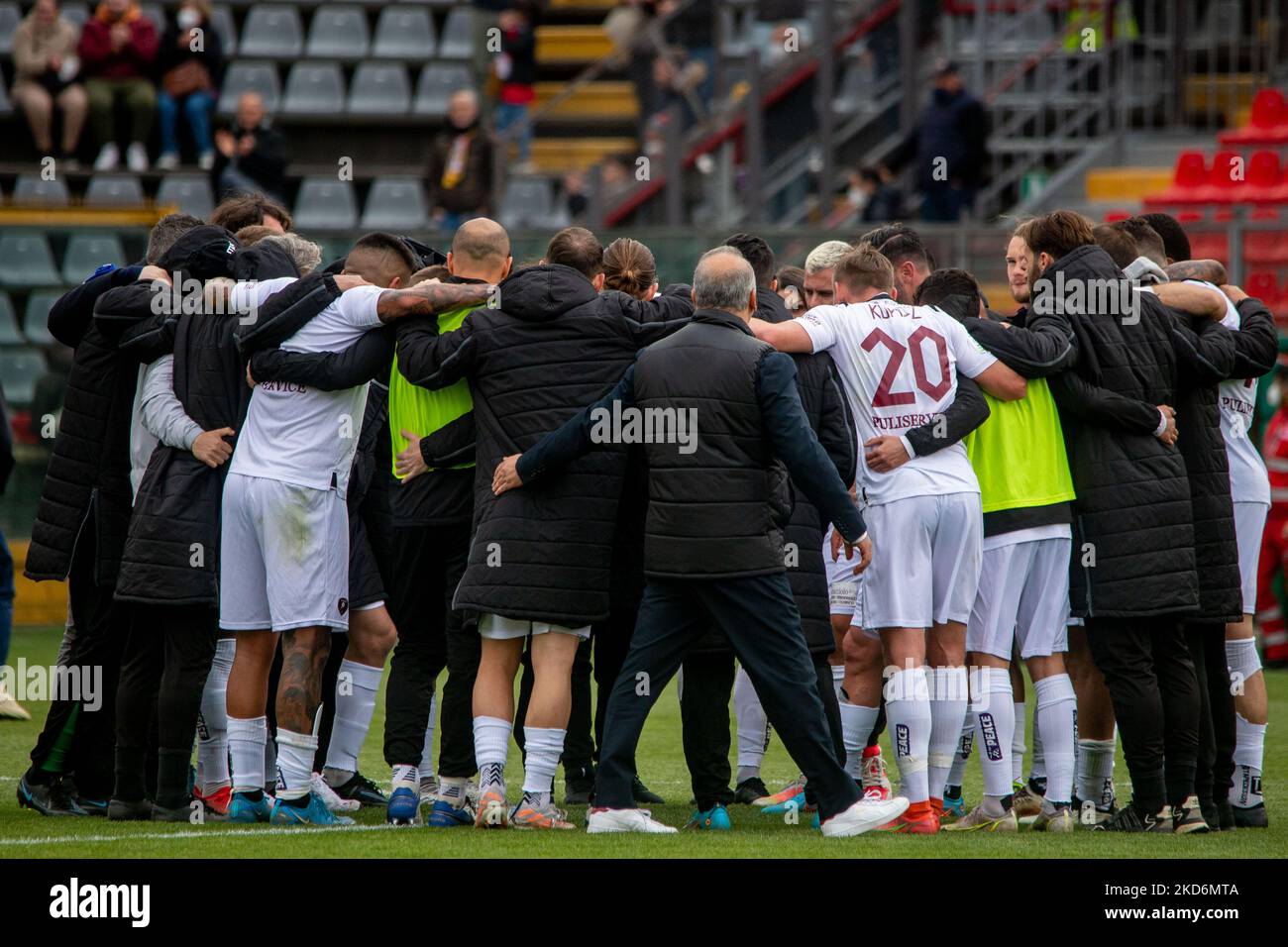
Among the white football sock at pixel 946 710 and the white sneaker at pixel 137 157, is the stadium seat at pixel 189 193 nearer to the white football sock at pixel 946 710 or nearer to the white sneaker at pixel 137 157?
the white sneaker at pixel 137 157

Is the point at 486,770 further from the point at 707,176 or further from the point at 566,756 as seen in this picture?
the point at 707,176

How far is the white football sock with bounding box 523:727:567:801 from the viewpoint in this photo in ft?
21.8

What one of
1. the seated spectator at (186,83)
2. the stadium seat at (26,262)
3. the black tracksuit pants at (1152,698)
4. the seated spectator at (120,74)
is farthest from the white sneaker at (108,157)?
the black tracksuit pants at (1152,698)

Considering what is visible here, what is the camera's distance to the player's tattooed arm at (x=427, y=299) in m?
6.77

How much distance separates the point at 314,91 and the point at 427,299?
46.2 ft

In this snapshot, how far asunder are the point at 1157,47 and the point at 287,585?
41.3ft

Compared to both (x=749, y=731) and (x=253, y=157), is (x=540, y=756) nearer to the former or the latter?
(x=749, y=731)

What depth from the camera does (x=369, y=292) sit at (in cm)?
686

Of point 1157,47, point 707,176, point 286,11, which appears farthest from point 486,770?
point 286,11

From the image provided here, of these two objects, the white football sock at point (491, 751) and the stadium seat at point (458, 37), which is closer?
the white football sock at point (491, 751)

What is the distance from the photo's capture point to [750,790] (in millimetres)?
7887

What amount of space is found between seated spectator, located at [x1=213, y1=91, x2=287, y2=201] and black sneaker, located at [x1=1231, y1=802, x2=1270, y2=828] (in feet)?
37.8

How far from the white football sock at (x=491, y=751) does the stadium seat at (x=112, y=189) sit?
11.2 metres

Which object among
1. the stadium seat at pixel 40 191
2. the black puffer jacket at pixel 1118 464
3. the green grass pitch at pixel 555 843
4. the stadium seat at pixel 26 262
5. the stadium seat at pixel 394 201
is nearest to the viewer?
the green grass pitch at pixel 555 843
